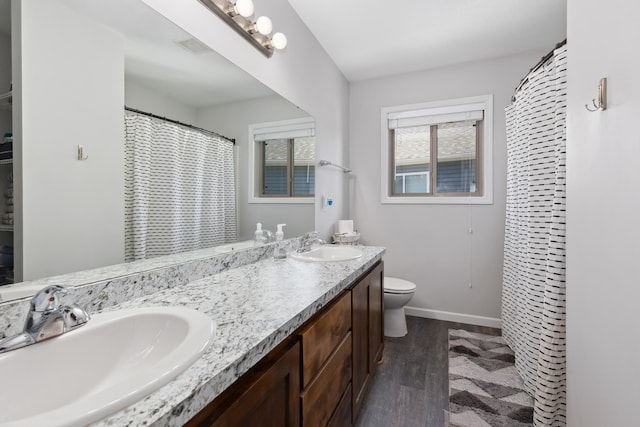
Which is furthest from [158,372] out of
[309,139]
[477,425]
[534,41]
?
[534,41]

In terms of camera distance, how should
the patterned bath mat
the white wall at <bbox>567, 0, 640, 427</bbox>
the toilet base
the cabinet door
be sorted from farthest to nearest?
A: the toilet base, the patterned bath mat, the white wall at <bbox>567, 0, 640, 427</bbox>, the cabinet door

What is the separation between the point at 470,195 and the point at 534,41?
132cm

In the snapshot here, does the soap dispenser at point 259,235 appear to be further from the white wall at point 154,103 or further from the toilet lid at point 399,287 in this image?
the toilet lid at point 399,287

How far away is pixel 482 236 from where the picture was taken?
266cm

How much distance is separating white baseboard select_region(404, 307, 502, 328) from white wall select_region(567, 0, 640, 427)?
5.02 feet

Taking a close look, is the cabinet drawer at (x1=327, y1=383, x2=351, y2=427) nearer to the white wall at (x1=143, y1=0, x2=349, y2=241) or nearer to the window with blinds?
the window with blinds

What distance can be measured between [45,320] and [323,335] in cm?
74

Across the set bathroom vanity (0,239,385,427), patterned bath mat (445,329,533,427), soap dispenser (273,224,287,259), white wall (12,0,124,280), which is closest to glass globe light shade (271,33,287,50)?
white wall (12,0,124,280)

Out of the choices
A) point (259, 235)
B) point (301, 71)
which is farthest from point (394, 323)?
point (301, 71)

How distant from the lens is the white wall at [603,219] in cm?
79

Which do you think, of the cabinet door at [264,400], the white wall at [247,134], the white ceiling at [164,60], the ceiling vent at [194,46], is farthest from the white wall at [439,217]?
the cabinet door at [264,400]

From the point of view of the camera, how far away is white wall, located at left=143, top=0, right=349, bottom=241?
49.1 inches

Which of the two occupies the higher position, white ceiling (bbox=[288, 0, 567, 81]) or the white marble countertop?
white ceiling (bbox=[288, 0, 567, 81])

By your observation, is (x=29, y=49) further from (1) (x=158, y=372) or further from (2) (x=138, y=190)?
(1) (x=158, y=372)
